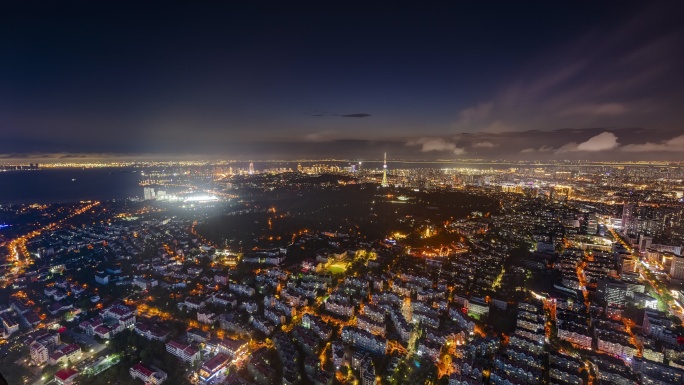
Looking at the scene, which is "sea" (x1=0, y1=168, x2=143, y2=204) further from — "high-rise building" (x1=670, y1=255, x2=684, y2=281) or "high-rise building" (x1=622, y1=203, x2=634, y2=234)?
"high-rise building" (x1=622, y1=203, x2=634, y2=234)

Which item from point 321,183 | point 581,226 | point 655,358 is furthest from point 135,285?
point 321,183

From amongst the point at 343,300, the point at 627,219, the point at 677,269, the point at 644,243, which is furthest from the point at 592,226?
the point at 343,300

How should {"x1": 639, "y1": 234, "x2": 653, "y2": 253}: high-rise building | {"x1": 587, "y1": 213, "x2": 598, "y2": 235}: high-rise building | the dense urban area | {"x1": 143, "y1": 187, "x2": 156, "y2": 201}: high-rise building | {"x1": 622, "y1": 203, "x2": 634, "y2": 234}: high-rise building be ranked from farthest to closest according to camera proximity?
{"x1": 143, "y1": 187, "x2": 156, "y2": 201}: high-rise building
{"x1": 587, "y1": 213, "x2": 598, "y2": 235}: high-rise building
{"x1": 622, "y1": 203, "x2": 634, "y2": 234}: high-rise building
{"x1": 639, "y1": 234, "x2": 653, "y2": 253}: high-rise building
the dense urban area

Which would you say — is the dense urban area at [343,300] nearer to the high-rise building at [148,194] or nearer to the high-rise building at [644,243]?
the high-rise building at [644,243]

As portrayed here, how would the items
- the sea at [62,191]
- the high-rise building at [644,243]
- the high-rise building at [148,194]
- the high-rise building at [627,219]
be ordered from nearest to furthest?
the high-rise building at [644,243]
the high-rise building at [627,219]
the sea at [62,191]
the high-rise building at [148,194]

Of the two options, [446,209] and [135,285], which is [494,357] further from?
[446,209]

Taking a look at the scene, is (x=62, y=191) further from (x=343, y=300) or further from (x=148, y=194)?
(x=343, y=300)

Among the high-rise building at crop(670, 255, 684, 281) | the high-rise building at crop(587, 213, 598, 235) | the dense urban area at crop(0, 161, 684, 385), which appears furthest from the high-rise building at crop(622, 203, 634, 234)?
the high-rise building at crop(670, 255, 684, 281)

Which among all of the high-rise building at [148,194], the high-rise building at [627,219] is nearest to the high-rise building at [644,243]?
the high-rise building at [627,219]
